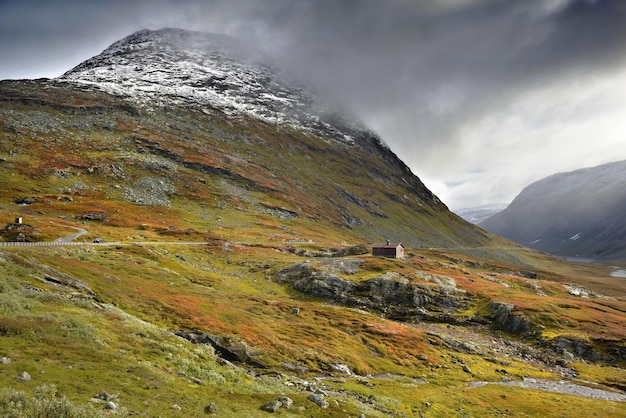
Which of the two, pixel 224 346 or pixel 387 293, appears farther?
pixel 387 293

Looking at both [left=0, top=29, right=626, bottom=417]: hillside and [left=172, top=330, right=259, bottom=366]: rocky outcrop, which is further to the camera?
[left=172, top=330, right=259, bottom=366]: rocky outcrop

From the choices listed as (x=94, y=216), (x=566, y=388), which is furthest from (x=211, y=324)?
(x=94, y=216)

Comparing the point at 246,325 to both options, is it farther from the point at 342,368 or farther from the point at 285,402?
the point at 285,402

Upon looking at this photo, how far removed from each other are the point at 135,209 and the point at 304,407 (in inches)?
5072

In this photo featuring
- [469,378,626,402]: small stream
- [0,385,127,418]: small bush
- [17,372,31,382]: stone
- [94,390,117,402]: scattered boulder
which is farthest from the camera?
[469,378,626,402]: small stream

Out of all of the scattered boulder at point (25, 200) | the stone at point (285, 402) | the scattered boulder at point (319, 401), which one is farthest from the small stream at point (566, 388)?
the scattered boulder at point (25, 200)

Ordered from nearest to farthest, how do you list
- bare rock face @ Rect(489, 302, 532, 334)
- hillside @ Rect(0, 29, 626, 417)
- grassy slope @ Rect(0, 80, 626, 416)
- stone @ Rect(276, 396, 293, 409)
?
hillside @ Rect(0, 29, 626, 417) → grassy slope @ Rect(0, 80, 626, 416) → stone @ Rect(276, 396, 293, 409) → bare rock face @ Rect(489, 302, 532, 334)

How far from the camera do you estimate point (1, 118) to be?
17275 cm

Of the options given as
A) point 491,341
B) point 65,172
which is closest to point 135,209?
point 65,172

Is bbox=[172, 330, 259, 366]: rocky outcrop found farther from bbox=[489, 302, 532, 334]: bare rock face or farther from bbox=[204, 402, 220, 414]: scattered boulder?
bbox=[489, 302, 532, 334]: bare rock face

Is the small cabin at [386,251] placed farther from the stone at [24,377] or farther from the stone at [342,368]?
the stone at [24,377]

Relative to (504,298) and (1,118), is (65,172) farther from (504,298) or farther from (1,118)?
(504,298)

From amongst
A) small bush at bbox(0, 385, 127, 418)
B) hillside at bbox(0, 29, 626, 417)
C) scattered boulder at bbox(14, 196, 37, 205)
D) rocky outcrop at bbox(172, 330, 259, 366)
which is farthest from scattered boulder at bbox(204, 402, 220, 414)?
scattered boulder at bbox(14, 196, 37, 205)

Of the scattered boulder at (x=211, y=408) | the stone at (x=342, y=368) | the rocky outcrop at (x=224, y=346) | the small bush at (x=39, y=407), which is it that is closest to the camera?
the small bush at (x=39, y=407)
